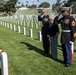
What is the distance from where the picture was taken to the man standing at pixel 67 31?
8.67 m

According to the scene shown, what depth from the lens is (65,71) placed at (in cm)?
858

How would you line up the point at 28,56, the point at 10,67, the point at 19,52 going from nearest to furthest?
the point at 10,67 < the point at 28,56 < the point at 19,52

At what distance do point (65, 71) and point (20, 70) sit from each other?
1493 millimetres

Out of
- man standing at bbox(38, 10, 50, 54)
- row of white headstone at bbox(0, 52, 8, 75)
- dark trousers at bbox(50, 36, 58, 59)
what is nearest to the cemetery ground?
dark trousers at bbox(50, 36, 58, 59)

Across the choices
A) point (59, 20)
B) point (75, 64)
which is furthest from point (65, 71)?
point (59, 20)

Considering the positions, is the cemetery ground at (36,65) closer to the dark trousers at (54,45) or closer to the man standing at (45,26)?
the dark trousers at (54,45)

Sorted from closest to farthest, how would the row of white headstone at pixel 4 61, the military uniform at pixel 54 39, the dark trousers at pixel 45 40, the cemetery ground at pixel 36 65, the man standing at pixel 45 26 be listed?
the row of white headstone at pixel 4 61 < the cemetery ground at pixel 36 65 < the military uniform at pixel 54 39 < the man standing at pixel 45 26 < the dark trousers at pixel 45 40

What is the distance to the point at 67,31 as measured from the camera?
8867 mm

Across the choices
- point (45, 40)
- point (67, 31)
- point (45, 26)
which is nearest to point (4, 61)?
point (67, 31)

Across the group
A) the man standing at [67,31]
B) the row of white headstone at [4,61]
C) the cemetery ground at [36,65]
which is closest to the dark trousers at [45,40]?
the cemetery ground at [36,65]

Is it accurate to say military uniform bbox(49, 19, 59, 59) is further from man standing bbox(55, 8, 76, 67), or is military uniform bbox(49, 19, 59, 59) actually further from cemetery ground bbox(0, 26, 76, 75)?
man standing bbox(55, 8, 76, 67)

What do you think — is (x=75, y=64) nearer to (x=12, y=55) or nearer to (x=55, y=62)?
(x=55, y=62)

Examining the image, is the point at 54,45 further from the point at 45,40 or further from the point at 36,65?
the point at 36,65

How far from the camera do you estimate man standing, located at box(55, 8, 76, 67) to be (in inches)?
341
